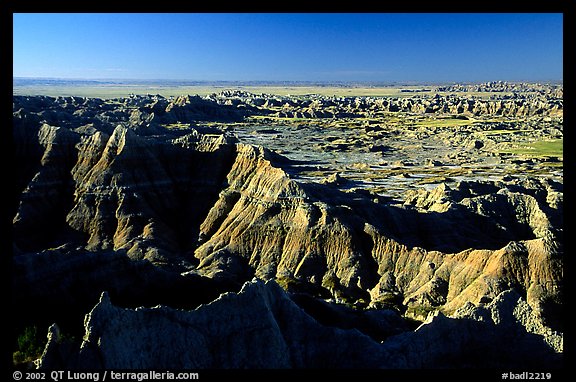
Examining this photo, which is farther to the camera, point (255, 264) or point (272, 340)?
point (255, 264)

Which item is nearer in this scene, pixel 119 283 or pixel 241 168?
pixel 119 283

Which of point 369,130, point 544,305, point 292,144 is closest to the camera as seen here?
point 544,305

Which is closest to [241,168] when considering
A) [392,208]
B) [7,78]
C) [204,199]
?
[204,199]

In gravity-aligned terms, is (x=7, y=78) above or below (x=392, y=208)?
above

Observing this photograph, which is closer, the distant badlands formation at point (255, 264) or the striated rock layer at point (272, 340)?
the striated rock layer at point (272, 340)

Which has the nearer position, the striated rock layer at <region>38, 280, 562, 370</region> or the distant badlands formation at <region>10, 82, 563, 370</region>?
the striated rock layer at <region>38, 280, 562, 370</region>

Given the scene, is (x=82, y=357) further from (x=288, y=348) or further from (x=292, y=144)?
(x=292, y=144)

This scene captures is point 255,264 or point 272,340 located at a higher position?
point 272,340

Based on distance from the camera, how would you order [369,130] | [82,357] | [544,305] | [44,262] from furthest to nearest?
[369,130] → [544,305] → [44,262] → [82,357]
